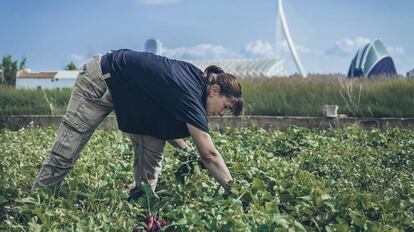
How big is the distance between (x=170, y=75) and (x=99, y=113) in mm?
799

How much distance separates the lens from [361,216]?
395cm

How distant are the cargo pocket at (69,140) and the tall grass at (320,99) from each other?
358 inches

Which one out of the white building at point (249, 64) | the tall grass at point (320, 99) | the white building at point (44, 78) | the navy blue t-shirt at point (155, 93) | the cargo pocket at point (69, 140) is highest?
the navy blue t-shirt at point (155, 93)

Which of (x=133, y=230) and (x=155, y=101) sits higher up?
(x=155, y=101)

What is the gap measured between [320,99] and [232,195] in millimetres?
10295

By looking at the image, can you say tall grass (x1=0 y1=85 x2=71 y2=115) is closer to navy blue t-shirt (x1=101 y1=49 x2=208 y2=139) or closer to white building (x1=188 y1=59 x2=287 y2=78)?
navy blue t-shirt (x1=101 y1=49 x2=208 y2=139)

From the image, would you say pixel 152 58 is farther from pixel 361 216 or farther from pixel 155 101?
pixel 361 216

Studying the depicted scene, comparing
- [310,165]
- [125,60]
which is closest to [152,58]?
[125,60]

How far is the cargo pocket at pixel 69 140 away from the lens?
4969mm

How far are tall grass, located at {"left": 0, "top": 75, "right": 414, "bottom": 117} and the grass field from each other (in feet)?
19.8

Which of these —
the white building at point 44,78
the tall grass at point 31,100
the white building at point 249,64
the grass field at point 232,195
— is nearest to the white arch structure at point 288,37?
the white building at point 249,64

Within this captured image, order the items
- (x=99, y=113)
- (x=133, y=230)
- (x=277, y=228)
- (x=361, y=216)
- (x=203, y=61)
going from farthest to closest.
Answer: (x=203, y=61)
(x=99, y=113)
(x=133, y=230)
(x=361, y=216)
(x=277, y=228)

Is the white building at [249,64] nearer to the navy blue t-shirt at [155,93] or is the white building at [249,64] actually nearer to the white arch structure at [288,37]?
the white arch structure at [288,37]

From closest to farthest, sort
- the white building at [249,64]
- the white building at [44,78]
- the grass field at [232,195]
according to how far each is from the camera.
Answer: the grass field at [232,195] < the white building at [44,78] < the white building at [249,64]
